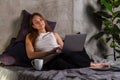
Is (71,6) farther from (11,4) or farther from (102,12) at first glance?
(11,4)

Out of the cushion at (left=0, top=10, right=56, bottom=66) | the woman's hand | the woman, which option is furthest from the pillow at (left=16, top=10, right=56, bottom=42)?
the woman's hand

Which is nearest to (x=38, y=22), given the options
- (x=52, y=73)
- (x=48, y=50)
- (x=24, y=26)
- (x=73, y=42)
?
(x=24, y=26)

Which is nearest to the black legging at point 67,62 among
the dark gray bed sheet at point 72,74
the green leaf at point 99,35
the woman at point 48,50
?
the woman at point 48,50

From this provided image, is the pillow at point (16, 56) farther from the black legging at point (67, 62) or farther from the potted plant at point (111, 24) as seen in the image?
the potted plant at point (111, 24)

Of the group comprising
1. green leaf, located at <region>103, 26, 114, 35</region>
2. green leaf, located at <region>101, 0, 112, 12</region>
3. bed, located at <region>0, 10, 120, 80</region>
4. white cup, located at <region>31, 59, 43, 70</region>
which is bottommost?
bed, located at <region>0, 10, 120, 80</region>

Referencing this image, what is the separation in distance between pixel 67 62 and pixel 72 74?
329 mm

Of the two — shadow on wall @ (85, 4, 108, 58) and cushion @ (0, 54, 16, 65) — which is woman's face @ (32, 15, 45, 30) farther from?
shadow on wall @ (85, 4, 108, 58)

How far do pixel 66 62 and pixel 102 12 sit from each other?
1515 millimetres

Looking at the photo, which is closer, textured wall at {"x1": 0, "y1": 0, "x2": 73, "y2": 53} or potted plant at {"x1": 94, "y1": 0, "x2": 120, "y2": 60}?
textured wall at {"x1": 0, "y1": 0, "x2": 73, "y2": 53}

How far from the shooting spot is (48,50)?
9.83 ft

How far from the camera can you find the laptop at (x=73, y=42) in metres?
2.49

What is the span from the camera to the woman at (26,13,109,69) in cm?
254

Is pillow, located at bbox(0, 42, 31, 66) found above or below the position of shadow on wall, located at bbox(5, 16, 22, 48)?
below

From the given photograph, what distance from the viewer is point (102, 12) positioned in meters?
3.82
